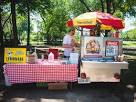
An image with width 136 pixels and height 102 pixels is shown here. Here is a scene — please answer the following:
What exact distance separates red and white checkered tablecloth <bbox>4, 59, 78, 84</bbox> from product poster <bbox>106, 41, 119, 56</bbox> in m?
1.53

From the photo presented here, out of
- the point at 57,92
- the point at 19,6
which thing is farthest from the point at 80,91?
the point at 19,6

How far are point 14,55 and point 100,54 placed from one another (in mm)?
2944

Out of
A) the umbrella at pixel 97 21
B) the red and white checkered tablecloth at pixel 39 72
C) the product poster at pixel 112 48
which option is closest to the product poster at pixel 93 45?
the product poster at pixel 112 48

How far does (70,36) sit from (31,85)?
7.65 ft

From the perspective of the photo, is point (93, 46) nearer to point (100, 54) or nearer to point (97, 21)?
point (100, 54)

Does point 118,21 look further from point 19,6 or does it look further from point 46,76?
point 19,6

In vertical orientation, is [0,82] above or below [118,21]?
below

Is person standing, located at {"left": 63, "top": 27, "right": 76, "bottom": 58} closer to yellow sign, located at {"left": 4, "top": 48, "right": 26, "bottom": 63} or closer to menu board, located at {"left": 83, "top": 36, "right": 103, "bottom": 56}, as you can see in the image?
menu board, located at {"left": 83, "top": 36, "right": 103, "bottom": 56}

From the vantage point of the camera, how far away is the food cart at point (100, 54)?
11602mm

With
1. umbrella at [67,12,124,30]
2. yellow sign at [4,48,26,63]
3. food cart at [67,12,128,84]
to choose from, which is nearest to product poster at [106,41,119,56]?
food cart at [67,12,128,84]

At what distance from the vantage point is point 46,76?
11.4 m

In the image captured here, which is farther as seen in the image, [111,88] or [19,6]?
[19,6]

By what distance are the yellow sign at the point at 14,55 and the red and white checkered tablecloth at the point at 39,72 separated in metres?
0.23

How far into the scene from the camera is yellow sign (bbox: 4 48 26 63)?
1152cm
